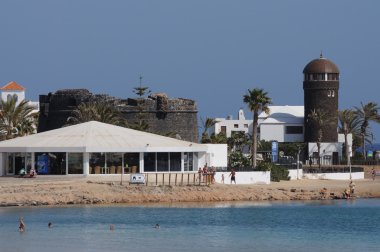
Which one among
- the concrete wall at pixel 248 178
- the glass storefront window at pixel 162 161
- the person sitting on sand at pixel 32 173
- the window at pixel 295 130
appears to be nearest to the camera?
the person sitting on sand at pixel 32 173

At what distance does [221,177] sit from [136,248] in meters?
26.1

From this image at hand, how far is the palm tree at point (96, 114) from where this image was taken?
88500 millimetres

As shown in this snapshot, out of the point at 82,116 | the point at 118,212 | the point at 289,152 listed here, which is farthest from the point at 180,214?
the point at 289,152

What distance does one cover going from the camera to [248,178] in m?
73.9

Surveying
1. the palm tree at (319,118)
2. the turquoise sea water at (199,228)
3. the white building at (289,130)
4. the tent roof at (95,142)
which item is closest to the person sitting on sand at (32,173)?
the tent roof at (95,142)

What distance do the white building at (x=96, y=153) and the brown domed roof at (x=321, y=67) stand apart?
137 ft

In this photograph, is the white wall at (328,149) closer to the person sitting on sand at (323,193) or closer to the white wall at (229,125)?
the white wall at (229,125)

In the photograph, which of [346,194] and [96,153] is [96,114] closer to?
[96,153]

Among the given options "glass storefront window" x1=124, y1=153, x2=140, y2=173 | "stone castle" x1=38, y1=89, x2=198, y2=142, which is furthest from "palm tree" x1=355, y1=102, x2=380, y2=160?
"glass storefront window" x1=124, y1=153, x2=140, y2=173

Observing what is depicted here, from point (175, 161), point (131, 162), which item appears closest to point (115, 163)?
point (131, 162)

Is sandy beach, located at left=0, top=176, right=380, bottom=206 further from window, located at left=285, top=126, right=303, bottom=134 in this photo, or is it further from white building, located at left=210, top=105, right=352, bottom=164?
window, located at left=285, top=126, right=303, bottom=134

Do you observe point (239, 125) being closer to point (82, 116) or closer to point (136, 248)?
point (82, 116)

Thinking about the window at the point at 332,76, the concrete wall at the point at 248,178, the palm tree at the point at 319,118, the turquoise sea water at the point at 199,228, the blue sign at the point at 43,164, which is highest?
the window at the point at 332,76

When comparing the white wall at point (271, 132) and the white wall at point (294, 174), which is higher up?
the white wall at point (271, 132)
